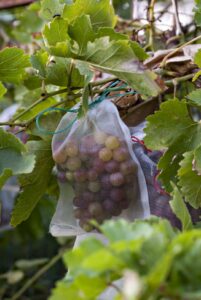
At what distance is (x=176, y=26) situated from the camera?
4.03 feet

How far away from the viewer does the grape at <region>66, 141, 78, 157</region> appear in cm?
82

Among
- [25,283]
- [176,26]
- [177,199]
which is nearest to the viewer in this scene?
[177,199]

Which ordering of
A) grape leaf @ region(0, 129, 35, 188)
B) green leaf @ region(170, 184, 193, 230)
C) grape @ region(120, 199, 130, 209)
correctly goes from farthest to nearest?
grape @ region(120, 199, 130, 209)
grape leaf @ region(0, 129, 35, 188)
green leaf @ region(170, 184, 193, 230)

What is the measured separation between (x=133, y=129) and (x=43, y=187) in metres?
0.16

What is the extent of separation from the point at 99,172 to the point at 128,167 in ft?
0.13

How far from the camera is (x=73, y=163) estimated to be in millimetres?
818

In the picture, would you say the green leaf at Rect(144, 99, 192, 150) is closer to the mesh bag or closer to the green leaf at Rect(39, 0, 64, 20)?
the mesh bag

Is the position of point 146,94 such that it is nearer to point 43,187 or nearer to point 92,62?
point 92,62

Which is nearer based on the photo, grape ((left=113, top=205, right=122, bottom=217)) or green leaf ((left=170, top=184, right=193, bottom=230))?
green leaf ((left=170, top=184, right=193, bottom=230))

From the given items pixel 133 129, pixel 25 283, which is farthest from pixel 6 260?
pixel 133 129

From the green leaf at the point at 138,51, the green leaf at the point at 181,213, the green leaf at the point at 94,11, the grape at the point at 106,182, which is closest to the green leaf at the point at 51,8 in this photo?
the green leaf at the point at 94,11

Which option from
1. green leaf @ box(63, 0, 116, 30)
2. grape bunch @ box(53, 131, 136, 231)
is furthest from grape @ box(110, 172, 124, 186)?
green leaf @ box(63, 0, 116, 30)

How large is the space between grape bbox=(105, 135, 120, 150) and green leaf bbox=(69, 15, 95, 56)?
12cm

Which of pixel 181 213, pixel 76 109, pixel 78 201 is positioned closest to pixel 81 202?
pixel 78 201
